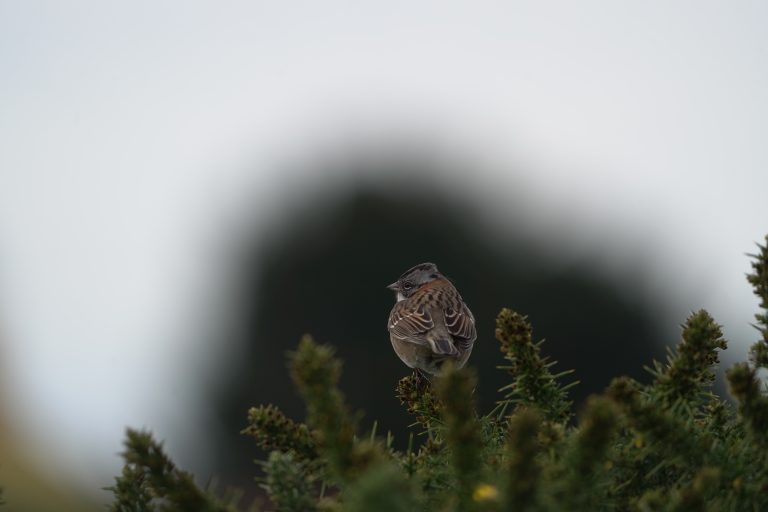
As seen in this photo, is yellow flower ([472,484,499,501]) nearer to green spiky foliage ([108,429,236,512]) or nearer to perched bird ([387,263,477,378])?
green spiky foliage ([108,429,236,512])

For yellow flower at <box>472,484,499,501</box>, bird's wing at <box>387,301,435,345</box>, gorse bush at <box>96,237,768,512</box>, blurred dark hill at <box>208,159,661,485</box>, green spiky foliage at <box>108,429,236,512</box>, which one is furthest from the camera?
blurred dark hill at <box>208,159,661,485</box>

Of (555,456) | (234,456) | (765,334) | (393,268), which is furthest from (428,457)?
(393,268)

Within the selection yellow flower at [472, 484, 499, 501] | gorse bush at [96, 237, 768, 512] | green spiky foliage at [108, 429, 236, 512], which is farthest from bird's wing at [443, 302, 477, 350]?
yellow flower at [472, 484, 499, 501]

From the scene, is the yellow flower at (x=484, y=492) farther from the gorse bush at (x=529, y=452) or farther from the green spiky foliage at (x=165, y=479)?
the green spiky foliage at (x=165, y=479)

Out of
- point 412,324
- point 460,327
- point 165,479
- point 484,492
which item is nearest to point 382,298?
point 412,324

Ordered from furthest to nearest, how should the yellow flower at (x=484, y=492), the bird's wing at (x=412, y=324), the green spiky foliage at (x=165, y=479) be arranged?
the bird's wing at (x=412, y=324) < the green spiky foliage at (x=165, y=479) < the yellow flower at (x=484, y=492)

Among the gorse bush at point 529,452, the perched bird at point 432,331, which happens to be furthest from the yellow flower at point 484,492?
the perched bird at point 432,331

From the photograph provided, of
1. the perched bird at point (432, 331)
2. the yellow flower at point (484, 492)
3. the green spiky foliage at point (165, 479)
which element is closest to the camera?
the yellow flower at point (484, 492)
